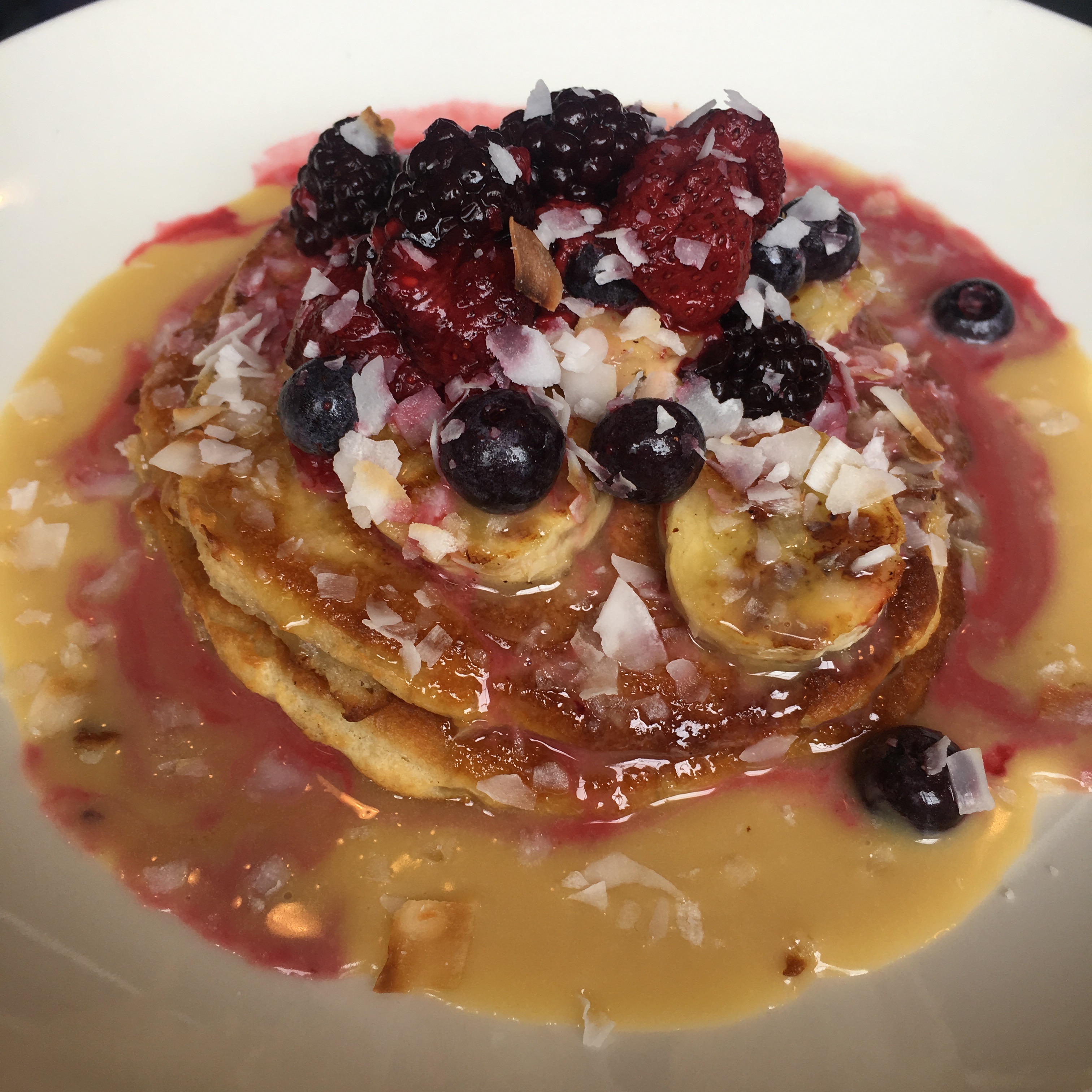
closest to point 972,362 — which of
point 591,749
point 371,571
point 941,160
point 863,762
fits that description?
point 941,160

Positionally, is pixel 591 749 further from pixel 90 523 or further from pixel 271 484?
pixel 90 523

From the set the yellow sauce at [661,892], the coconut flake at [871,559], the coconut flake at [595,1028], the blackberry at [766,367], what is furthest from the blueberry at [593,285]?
the coconut flake at [595,1028]

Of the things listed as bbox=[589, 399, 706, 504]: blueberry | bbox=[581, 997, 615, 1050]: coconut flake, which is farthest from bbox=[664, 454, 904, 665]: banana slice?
bbox=[581, 997, 615, 1050]: coconut flake

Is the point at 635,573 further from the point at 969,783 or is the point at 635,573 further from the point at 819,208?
the point at 819,208

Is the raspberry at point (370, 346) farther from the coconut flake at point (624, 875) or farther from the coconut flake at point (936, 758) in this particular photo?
the coconut flake at point (936, 758)

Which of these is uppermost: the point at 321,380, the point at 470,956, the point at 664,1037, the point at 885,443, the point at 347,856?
the point at 321,380

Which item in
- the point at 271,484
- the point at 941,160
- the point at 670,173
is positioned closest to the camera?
the point at 670,173

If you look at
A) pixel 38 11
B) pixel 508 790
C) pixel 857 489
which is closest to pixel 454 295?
pixel 857 489

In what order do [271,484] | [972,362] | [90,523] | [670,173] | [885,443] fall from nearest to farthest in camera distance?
[670,173], [271,484], [885,443], [90,523], [972,362]
